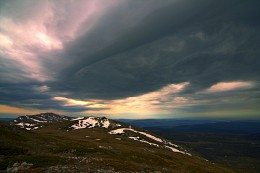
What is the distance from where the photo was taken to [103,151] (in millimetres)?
61719

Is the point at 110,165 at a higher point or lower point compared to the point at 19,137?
lower

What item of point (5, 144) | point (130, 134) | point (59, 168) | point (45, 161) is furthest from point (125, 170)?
point (130, 134)

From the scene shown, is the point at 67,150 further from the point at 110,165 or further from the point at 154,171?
the point at 154,171

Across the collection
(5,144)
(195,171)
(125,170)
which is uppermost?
(5,144)

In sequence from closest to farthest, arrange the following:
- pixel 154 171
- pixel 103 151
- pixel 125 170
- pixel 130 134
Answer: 1. pixel 125 170
2. pixel 154 171
3. pixel 103 151
4. pixel 130 134

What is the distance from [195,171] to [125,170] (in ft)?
116

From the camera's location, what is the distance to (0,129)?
205 ft

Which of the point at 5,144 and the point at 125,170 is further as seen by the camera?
the point at 5,144

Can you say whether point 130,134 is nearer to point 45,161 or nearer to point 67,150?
point 67,150

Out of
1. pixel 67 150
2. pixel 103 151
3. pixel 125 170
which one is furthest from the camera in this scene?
pixel 103 151

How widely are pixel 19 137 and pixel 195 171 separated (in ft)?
163

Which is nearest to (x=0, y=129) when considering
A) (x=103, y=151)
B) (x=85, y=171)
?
(x=103, y=151)

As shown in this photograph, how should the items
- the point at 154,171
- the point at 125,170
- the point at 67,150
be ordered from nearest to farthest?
1. the point at 125,170
2. the point at 154,171
3. the point at 67,150

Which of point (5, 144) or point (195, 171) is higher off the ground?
point (5, 144)
